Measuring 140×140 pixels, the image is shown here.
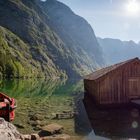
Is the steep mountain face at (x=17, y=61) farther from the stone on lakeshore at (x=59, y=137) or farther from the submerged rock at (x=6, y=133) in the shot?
the submerged rock at (x=6, y=133)

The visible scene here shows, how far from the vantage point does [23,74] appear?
14438cm

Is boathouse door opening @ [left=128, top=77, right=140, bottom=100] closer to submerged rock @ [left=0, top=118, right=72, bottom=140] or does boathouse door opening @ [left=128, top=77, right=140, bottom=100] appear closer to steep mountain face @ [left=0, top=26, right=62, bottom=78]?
submerged rock @ [left=0, top=118, right=72, bottom=140]

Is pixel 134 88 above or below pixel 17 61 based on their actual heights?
below

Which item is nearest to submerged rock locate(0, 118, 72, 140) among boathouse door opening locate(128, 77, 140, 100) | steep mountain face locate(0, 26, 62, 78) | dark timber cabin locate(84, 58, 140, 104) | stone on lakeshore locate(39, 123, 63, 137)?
stone on lakeshore locate(39, 123, 63, 137)

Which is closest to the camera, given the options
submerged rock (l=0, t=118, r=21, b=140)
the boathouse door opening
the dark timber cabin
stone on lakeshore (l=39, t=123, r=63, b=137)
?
submerged rock (l=0, t=118, r=21, b=140)

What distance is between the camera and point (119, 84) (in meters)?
38.3

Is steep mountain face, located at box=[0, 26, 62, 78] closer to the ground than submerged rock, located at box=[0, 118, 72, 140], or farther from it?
farther from it

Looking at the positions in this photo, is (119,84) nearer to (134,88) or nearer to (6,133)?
(134,88)

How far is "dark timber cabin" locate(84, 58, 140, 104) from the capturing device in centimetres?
3762

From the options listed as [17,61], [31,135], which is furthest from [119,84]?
[17,61]

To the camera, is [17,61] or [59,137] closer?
[59,137]

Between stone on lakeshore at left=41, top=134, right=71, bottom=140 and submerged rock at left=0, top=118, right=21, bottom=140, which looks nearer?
submerged rock at left=0, top=118, right=21, bottom=140

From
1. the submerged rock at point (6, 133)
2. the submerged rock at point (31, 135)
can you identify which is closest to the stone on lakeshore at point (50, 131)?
the submerged rock at point (31, 135)

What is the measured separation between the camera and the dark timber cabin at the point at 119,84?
37.6m
